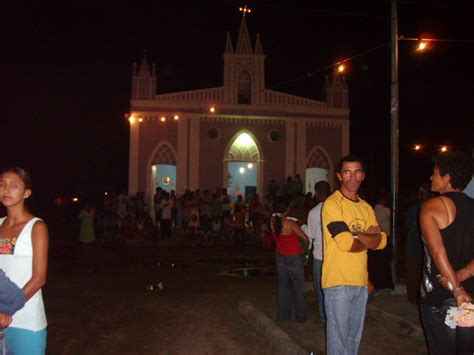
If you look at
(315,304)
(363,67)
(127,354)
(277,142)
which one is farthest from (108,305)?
(277,142)

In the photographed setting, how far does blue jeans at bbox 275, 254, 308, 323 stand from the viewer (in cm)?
711

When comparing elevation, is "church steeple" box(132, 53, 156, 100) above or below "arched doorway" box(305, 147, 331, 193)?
above

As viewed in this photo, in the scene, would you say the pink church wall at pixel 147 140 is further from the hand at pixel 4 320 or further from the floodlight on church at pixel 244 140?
the hand at pixel 4 320

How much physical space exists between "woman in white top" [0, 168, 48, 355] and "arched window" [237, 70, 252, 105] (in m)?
22.7

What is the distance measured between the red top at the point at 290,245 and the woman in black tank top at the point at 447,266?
343 cm

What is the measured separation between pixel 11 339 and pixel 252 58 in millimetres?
23741

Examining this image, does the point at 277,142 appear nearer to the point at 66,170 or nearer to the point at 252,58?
the point at 252,58

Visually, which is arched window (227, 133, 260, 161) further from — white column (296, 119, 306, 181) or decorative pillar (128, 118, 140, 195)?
decorative pillar (128, 118, 140, 195)

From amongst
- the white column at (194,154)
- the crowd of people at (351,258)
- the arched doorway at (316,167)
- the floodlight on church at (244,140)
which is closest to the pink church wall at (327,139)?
the arched doorway at (316,167)

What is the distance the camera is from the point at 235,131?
25641mm

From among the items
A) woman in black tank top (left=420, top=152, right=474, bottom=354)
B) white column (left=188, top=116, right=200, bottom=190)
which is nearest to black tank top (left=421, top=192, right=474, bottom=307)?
woman in black tank top (left=420, top=152, right=474, bottom=354)

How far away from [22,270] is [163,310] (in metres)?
5.14

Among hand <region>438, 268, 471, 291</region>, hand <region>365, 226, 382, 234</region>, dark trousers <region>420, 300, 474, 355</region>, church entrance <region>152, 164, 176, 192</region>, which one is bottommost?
dark trousers <region>420, 300, 474, 355</region>

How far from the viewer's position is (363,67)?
17.9 m
